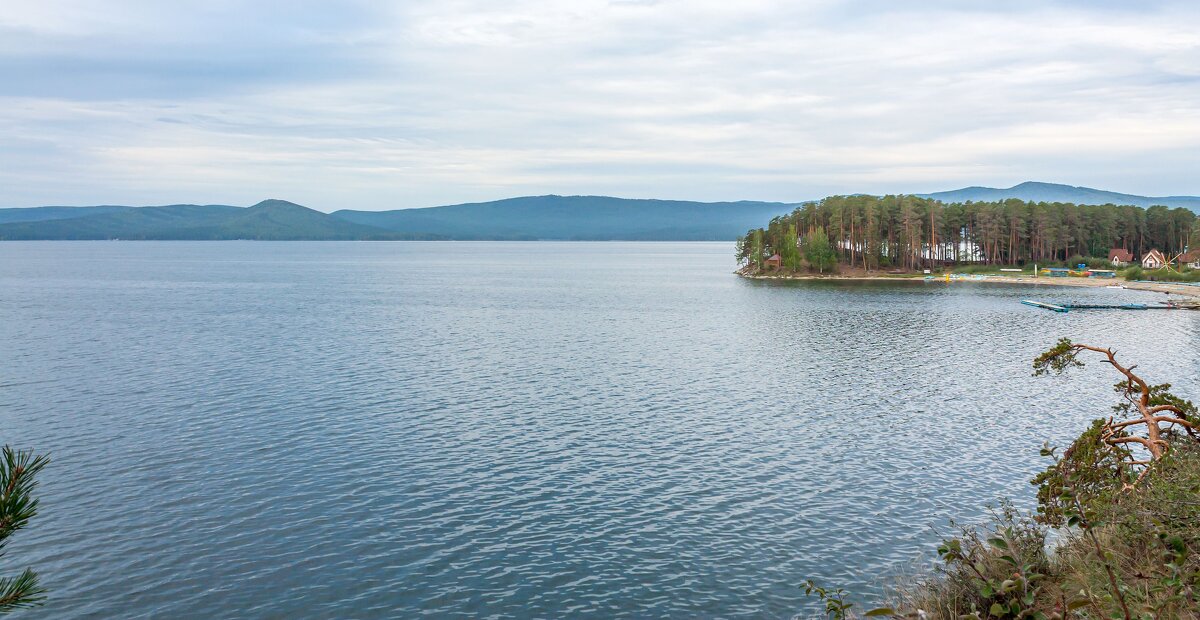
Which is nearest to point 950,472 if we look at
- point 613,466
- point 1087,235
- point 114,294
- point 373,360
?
point 613,466

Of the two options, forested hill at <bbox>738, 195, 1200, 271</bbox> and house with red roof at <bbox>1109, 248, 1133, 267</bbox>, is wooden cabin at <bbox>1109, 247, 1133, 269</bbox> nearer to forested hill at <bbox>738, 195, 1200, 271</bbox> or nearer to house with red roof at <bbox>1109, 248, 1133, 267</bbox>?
house with red roof at <bbox>1109, 248, 1133, 267</bbox>

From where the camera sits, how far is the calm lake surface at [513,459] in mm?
24141

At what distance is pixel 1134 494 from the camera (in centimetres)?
1605

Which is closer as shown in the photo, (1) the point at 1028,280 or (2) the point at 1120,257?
(1) the point at 1028,280

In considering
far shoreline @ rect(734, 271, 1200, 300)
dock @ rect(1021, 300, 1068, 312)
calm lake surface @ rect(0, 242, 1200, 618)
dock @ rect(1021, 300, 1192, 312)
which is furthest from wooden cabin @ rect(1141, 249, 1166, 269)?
calm lake surface @ rect(0, 242, 1200, 618)

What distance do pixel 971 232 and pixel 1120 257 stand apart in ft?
100

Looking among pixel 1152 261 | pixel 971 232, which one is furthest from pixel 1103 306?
pixel 971 232

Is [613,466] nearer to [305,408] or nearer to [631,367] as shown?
[305,408]

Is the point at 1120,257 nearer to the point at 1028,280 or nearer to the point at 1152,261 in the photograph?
the point at 1152,261

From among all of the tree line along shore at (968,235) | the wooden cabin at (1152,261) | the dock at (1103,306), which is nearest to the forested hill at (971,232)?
the tree line along shore at (968,235)

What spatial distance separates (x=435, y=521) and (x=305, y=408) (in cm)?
2028

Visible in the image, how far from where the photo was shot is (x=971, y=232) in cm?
19312

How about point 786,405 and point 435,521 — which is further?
point 786,405

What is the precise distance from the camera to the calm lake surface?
24141 millimetres
